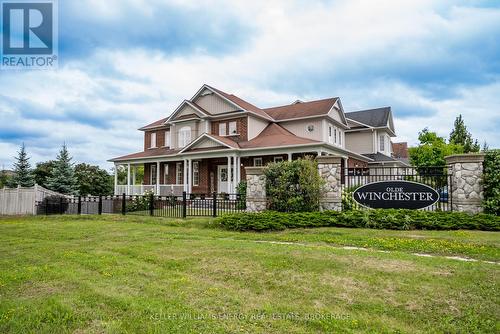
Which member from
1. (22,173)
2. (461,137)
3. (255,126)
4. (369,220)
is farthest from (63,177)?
(461,137)

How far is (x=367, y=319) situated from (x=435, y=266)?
2576 mm

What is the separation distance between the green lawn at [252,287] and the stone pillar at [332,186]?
4063 mm

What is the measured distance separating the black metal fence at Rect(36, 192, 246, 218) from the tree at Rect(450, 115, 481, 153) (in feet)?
104

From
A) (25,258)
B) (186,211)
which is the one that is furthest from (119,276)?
(186,211)

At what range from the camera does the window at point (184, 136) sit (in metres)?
27.2

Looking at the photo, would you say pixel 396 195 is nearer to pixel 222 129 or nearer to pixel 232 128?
pixel 232 128

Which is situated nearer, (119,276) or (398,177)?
(119,276)

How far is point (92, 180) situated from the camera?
35.9 metres

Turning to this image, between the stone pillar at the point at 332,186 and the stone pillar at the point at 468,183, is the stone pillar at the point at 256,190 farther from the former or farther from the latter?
the stone pillar at the point at 468,183

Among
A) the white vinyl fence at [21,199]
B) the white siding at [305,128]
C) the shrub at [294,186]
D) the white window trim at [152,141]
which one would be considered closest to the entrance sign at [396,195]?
the shrub at [294,186]

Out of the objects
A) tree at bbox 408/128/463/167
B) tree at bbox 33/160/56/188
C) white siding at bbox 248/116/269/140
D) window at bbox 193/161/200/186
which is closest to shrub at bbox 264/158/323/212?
white siding at bbox 248/116/269/140

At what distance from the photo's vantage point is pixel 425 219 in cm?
1008

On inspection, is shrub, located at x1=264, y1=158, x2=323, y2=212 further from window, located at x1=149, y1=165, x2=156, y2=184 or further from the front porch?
window, located at x1=149, y1=165, x2=156, y2=184

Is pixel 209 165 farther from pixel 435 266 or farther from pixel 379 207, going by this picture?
pixel 435 266
